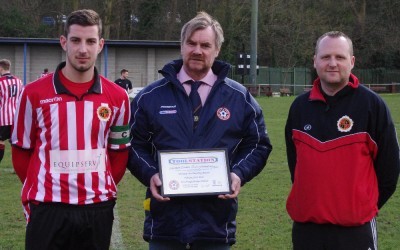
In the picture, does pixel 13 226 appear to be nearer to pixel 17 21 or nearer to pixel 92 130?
pixel 92 130

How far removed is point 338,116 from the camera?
3961 millimetres

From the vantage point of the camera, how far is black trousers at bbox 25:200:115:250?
3.99 metres

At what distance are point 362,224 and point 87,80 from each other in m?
1.80

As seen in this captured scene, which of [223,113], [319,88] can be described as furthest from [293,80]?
[223,113]

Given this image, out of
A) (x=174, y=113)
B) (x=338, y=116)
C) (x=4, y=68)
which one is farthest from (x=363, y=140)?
(x=4, y=68)

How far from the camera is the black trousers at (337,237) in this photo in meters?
3.90

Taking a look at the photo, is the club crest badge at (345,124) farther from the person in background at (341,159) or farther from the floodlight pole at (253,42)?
the floodlight pole at (253,42)

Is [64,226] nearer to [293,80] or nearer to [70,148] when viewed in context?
[70,148]

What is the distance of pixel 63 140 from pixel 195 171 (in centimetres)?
78

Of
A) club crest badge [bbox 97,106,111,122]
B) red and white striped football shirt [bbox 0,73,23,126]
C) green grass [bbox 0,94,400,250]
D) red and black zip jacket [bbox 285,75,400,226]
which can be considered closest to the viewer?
red and black zip jacket [bbox 285,75,400,226]

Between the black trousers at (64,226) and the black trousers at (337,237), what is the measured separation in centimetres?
120

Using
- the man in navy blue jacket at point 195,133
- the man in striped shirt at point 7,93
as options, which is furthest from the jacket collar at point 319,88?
the man in striped shirt at point 7,93

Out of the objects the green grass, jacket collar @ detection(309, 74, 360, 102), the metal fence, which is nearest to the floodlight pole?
the metal fence

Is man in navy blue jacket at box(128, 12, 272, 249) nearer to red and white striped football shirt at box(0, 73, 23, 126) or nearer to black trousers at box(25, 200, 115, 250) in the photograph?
black trousers at box(25, 200, 115, 250)
